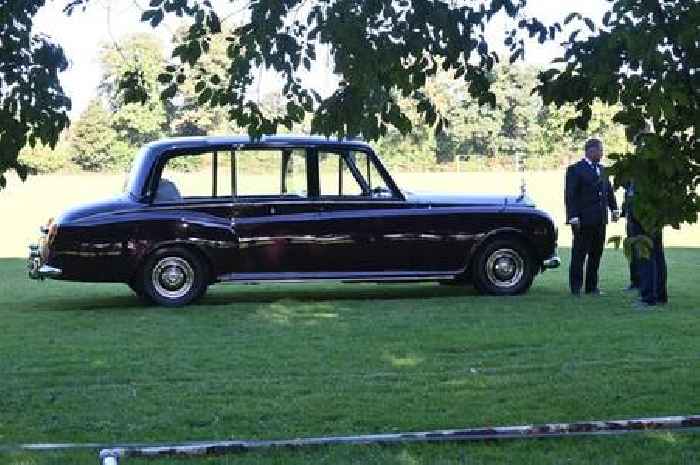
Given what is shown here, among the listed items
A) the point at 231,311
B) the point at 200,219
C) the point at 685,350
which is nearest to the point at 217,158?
the point at 200,219

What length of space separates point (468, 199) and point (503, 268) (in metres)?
0.88

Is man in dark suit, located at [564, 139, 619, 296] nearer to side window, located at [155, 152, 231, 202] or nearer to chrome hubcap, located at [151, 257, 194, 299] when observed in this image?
side window, located at [155, 152, 231, 202]

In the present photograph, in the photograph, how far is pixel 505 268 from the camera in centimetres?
1401

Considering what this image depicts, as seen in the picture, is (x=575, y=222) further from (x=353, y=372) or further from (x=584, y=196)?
(x=353, y=372)

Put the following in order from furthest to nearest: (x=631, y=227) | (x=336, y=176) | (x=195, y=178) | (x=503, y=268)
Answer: (x=503, y=268) → (x=336, y=176) → (x=195, y=178) → (x=631, y=227)

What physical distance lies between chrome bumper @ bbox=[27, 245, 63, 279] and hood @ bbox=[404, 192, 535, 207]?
384 cm

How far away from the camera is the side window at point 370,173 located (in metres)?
13.7

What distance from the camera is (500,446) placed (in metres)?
6.07

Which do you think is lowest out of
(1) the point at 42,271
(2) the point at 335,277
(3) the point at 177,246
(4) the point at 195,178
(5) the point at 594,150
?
(2) the point at 335,277

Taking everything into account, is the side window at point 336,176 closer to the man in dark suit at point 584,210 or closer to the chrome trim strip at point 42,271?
the man in dark suit at point 584,210

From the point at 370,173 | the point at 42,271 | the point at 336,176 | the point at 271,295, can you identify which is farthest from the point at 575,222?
the point at 42,271

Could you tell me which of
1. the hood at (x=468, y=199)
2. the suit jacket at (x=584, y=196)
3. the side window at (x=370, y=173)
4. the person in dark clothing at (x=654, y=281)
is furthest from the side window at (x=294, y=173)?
the person in dark clothing at (x=654, y=281)

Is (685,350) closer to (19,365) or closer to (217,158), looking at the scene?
(19,365)

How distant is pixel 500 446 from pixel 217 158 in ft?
26.3
